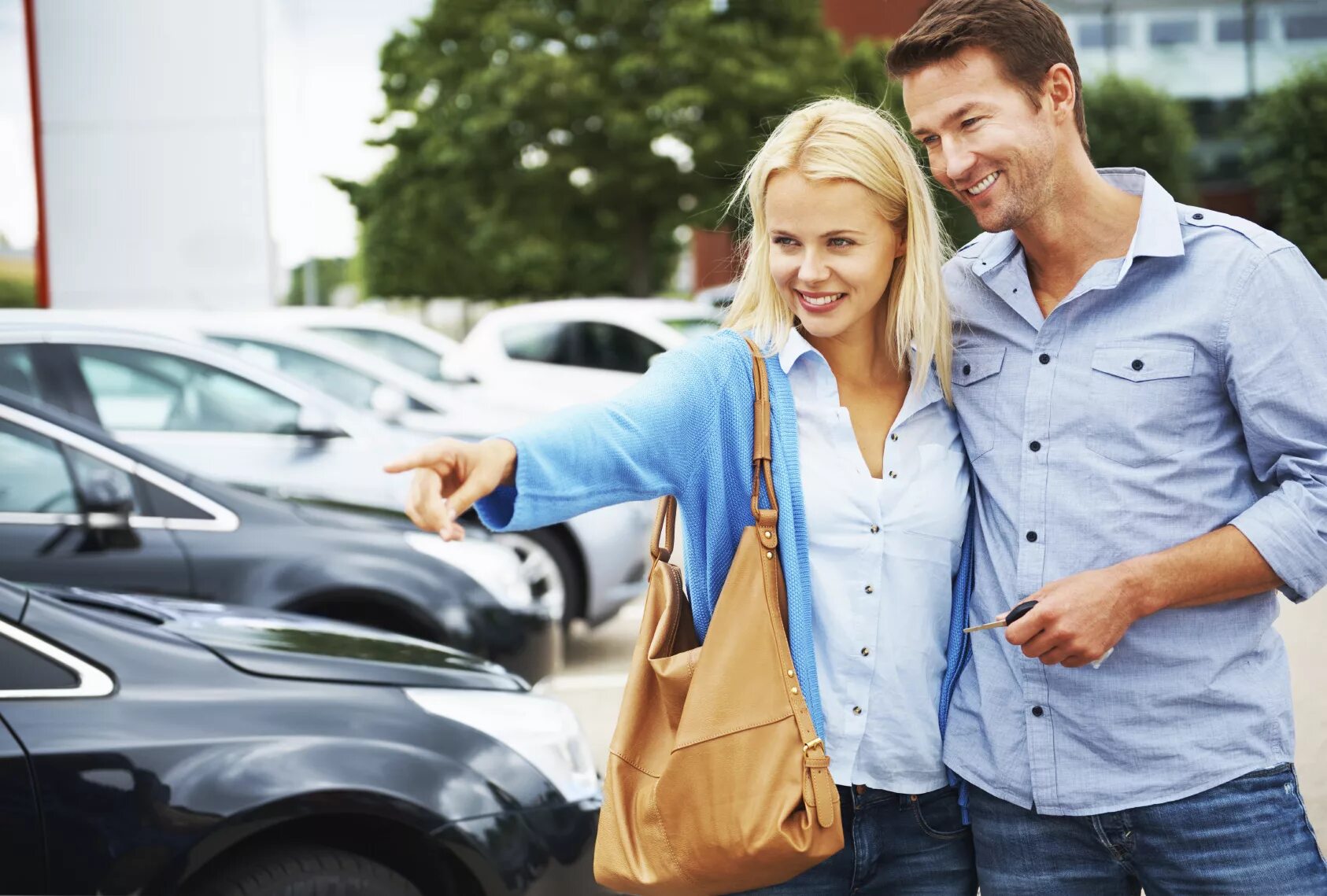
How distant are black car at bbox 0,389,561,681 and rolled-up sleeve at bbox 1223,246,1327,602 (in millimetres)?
3356

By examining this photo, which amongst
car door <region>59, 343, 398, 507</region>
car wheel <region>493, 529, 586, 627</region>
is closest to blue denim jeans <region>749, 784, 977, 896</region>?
car wheel <region>493, 529, 586, 627</region>

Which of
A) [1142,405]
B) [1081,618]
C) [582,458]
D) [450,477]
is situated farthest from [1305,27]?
[450,477]

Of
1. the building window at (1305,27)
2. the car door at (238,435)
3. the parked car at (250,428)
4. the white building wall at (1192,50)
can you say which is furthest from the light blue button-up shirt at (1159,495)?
the building window at (1305,27)

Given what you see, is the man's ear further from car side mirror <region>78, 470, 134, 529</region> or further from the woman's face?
car side mirror <region>78, 470, 134, 529</region>


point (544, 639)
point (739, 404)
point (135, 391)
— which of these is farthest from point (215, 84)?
point (739, 404)

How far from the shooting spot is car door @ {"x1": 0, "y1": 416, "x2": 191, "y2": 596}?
4371 mm

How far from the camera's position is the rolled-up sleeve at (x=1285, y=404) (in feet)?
6.09

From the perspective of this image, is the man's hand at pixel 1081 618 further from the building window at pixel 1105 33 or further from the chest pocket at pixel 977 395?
the building window at pixel 1105 33

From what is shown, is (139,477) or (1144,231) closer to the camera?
(1144,231)

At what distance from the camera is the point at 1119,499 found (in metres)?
1.95

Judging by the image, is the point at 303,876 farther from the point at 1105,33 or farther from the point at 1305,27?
the point at 1105,33

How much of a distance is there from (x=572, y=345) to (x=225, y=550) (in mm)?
7057

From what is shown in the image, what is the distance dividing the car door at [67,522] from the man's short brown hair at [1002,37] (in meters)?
3.20

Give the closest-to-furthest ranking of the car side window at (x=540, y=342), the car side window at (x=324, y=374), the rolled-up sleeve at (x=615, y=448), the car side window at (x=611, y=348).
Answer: the rolled-up sleeve at (x=615, y=448) → the car side window at (x=324, y=374) → the car side window at (x=611, y=348) → the car side window at (x=540, y=342)
